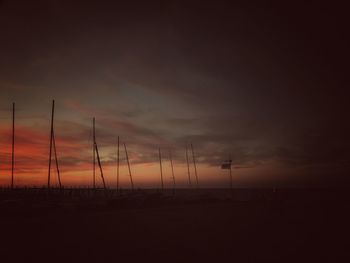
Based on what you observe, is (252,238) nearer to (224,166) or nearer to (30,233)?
(30,233)

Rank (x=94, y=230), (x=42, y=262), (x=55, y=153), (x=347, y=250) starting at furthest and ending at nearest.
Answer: (x=55, y=153), (x=94, y=230), (x=347, y=250), (x=42, y=262)

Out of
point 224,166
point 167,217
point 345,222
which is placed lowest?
point 345,222

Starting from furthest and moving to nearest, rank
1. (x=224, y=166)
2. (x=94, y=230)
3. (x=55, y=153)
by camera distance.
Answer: (x=224, y=166) < (x=55, y=153) < (x=94, y=230)

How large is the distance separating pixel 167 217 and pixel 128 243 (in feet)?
30.7

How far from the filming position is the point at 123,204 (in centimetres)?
3262

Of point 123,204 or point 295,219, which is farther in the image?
point 123,204

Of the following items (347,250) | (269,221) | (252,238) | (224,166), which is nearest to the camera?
(347,250)

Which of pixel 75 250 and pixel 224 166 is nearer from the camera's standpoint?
pixel 75 250

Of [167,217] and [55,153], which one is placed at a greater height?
[55,153]

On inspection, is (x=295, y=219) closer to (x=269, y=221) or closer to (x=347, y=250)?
(x=269, y=221)

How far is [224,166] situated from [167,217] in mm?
21119

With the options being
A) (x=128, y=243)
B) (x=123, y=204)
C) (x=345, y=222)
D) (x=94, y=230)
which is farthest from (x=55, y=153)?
(x=345, y=222)

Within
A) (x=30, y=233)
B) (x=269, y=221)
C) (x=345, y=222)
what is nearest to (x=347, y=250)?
(x=269, y=221)

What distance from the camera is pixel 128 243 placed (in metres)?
15.6
